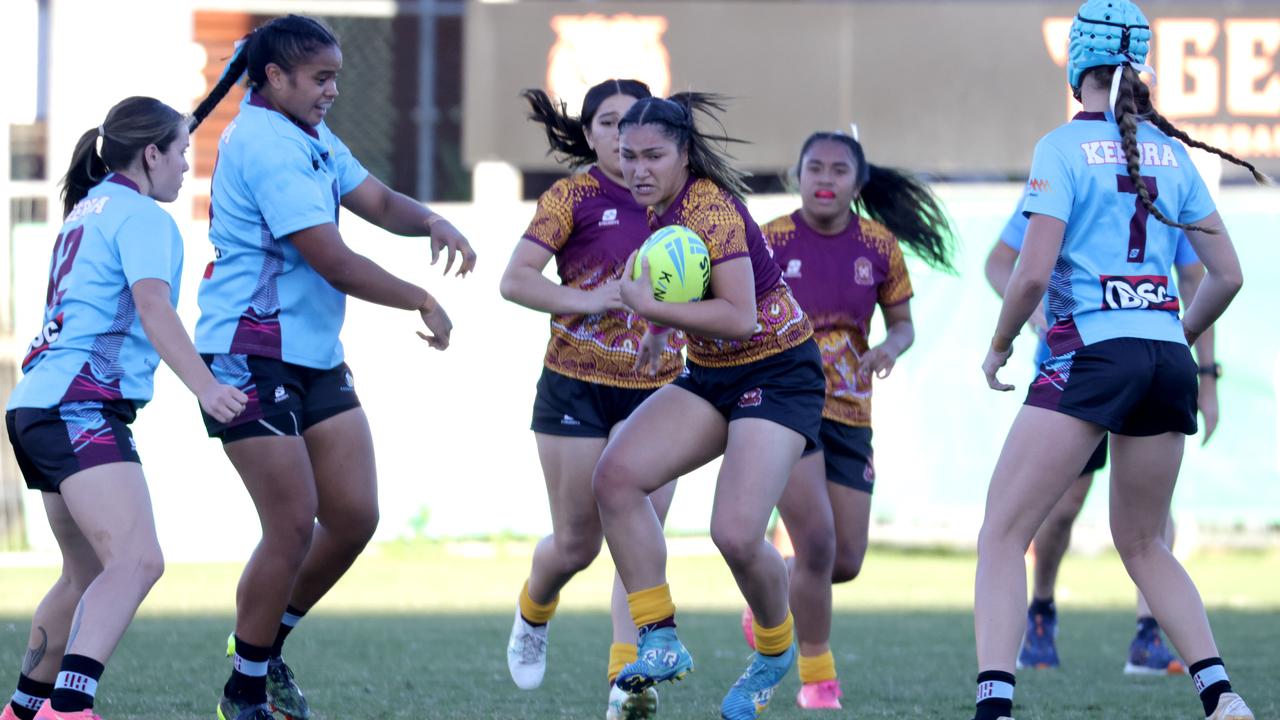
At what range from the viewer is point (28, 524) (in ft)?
42.0

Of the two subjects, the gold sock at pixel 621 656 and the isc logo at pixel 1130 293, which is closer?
the isc logo at pixel 1130 293

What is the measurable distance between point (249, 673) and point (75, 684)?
0.62 meters

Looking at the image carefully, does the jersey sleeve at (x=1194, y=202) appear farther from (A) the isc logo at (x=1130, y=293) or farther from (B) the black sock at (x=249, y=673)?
(B) the black sock at (x=249, y=673)

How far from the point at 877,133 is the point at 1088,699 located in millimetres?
8217

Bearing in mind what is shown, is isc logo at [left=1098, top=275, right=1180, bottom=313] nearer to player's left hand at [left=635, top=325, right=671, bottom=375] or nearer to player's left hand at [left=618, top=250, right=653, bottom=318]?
player's left hand at [left=618, top=250, right=653, bottom=318]

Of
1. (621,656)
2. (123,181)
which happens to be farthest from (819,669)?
(123,181)

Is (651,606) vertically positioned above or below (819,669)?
above

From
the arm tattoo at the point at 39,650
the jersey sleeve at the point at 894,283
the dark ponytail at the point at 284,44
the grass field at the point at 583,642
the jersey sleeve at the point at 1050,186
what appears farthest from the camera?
the jersey sleeve at the point at 894,283

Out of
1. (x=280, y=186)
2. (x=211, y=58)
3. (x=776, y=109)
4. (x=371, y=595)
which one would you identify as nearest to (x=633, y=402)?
(x=280, y=186)

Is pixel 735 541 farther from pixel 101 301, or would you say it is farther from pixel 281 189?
pixel 101 301

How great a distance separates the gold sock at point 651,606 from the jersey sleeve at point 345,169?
1.67m

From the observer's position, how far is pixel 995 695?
4.71m

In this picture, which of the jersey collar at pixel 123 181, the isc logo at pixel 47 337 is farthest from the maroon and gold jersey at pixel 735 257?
the isc logo at pixel 47 337

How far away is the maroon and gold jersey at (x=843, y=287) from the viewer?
6703 mm
